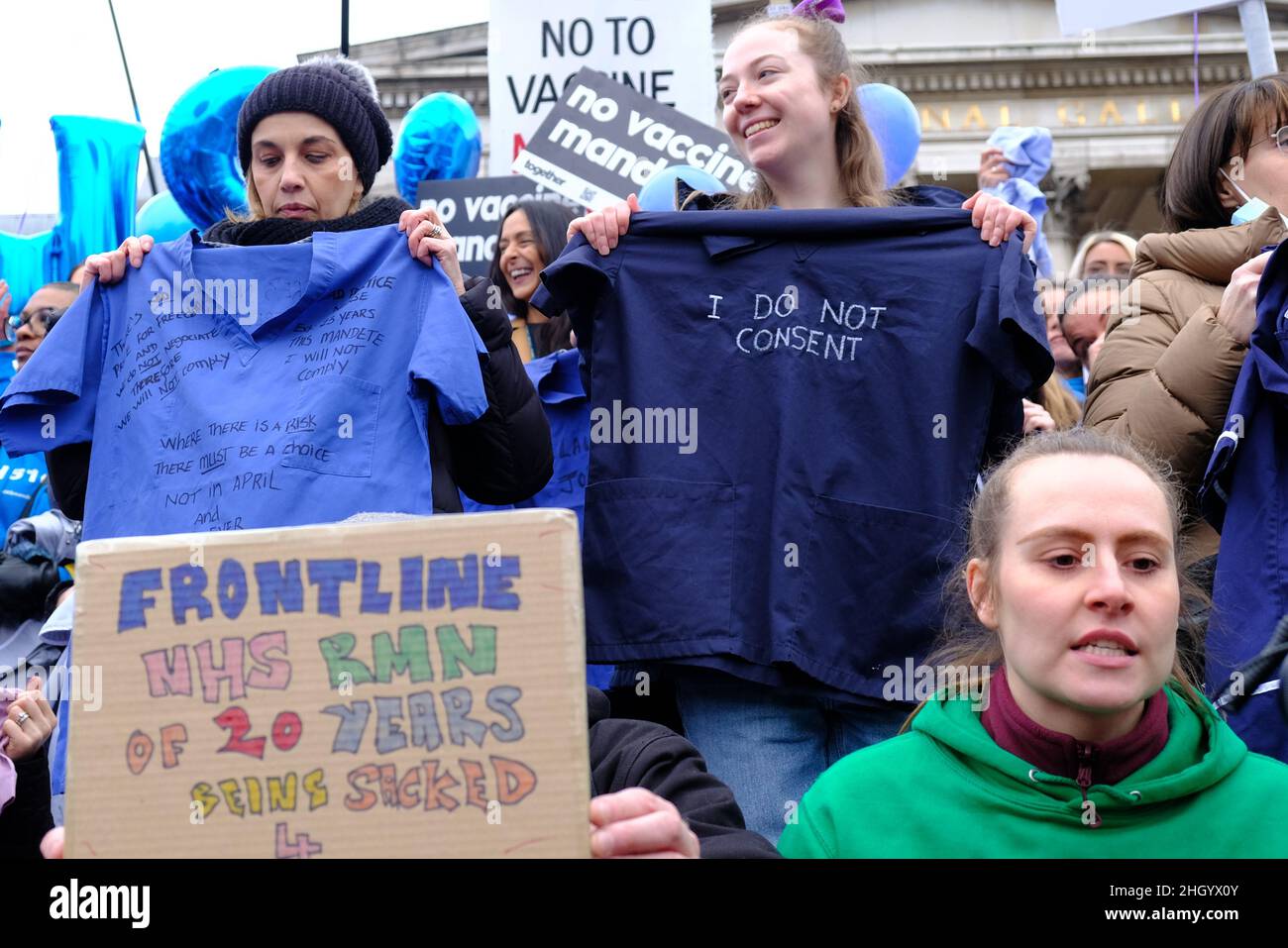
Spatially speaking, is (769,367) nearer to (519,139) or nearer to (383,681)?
(383,681)

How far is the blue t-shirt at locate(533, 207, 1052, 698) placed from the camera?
3408 mm

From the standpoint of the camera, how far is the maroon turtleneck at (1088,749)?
8.09 ft

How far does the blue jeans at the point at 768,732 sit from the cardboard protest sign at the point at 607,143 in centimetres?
325

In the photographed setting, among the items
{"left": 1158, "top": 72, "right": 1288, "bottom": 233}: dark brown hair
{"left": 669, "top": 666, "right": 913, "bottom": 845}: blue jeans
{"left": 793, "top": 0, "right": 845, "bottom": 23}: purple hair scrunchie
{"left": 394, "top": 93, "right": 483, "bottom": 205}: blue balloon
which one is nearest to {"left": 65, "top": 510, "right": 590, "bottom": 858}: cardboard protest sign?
{"left": 669, "top": 666, "right": 913, "bottom": 845}: blue jeans

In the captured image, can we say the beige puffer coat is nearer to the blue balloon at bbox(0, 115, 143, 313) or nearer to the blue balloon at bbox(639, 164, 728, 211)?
the blue balloon at bbox(639, 164, 728, 211)

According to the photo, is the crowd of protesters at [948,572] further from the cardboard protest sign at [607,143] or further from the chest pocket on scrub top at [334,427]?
the cardboard protest sign at [607,143]

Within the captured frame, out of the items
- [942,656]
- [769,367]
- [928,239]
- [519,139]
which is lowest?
[942,656]

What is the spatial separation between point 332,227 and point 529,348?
1.17m

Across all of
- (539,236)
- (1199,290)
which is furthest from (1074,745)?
(539,236)

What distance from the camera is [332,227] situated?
3.77 metres

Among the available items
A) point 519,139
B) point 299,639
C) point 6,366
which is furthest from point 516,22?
point 299,639

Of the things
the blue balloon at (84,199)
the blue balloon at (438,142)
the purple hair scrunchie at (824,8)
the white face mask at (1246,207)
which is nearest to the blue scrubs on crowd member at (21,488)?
the blue balloon at (84,199)

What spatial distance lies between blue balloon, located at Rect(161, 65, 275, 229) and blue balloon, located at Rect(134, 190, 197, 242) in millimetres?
586
